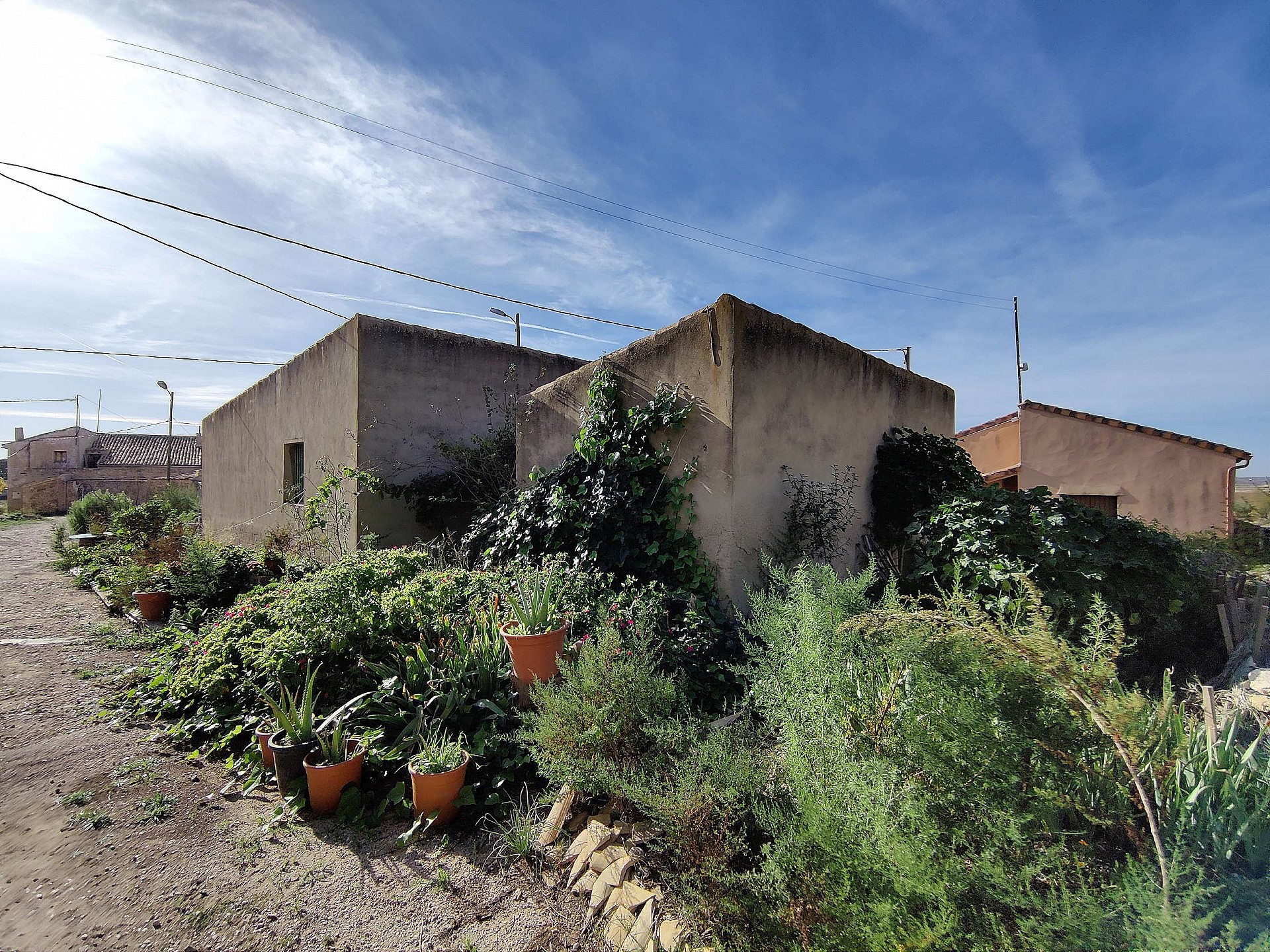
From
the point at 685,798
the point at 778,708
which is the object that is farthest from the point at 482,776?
the point at 778,708

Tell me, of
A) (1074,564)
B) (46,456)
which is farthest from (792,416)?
(46,456)

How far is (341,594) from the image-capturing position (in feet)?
13.2

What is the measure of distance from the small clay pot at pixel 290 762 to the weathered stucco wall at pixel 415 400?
14.7 ft

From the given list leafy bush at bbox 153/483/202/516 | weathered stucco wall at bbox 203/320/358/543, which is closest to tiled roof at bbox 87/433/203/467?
leafy bush at bbox 153/483/202/516

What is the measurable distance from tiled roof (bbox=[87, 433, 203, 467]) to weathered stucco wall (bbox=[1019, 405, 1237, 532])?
3656cm

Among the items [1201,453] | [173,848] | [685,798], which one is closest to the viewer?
[685,798]

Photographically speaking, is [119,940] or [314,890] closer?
[119,940]

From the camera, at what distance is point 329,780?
3.03m

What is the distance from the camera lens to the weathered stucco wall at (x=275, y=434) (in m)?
7.70

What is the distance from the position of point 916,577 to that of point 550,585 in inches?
129

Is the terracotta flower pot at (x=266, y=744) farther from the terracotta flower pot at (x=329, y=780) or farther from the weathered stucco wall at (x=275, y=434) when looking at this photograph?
the weathered stucco wall at (x=275, y=434)

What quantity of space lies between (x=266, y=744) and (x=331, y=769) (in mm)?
675

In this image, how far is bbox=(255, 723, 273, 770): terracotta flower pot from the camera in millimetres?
3369

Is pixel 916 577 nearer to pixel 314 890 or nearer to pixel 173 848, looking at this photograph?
pixel 314 890
